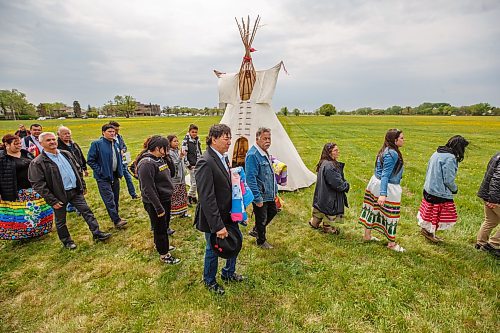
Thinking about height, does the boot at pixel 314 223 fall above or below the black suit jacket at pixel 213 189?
below

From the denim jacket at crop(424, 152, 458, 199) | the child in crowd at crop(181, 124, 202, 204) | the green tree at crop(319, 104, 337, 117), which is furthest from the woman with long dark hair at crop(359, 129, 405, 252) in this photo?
the green tree at crop(319, 104, 337, 117)

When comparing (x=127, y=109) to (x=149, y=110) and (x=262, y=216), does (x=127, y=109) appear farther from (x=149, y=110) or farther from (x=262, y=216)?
(x=262, y=216)

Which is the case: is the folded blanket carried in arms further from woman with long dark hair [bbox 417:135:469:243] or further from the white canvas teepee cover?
the white canvas teepee cover

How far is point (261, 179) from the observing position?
3.89 m

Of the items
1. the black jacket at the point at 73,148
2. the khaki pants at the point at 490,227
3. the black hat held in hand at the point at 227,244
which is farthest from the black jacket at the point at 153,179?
the khaki pants at the point at 490,227

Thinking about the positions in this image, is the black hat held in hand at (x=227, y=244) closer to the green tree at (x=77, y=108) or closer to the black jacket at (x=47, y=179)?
the black jacket at (x=47, y=179)

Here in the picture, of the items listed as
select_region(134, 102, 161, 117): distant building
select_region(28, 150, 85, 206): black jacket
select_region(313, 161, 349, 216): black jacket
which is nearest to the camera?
select_region(28, 150, 85, 206): black jacket

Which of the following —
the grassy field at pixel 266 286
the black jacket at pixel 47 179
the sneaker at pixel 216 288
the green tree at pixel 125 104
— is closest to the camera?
the grassy field at pixel 266 286

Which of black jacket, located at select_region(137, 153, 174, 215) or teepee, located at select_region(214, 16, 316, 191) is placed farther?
teepee, located at select_region(214, 16, 316, 191)

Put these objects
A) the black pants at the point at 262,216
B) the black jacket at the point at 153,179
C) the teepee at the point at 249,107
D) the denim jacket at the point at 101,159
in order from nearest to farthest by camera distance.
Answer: the black jacket at the point at 153,179 < the black pants at the point at 262,216 < the denim jacket at the point at 101,159 < the teepee at the point at 249,107

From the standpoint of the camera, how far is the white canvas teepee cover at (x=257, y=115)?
6363 millimetres

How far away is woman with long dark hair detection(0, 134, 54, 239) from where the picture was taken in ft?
13.3

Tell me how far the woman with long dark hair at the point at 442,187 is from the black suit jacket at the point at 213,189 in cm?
321

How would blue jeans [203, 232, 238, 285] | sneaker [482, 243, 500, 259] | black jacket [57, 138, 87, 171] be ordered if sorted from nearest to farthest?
blue jeans [203, 232, 238, 285] → sneaker [482, 243, 500, 259] → black jacket [57, 138, 87, 171]
